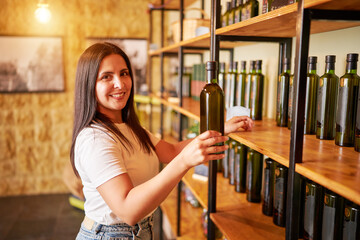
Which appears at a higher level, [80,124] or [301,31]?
[301,31]

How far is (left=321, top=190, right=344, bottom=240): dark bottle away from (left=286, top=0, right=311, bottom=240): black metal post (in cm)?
16

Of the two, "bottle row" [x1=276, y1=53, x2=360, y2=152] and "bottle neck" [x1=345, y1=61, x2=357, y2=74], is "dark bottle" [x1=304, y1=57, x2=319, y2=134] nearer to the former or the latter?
"bottle row" [x1=276, y1=53, x2=360, y2=152]

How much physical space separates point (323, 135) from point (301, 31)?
489mm

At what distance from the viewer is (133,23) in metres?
4.82

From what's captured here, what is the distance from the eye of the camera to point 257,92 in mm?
1654

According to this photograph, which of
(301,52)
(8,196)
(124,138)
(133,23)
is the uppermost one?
(133,23)

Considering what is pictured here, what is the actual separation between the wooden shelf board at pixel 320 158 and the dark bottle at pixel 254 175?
0.91 ft

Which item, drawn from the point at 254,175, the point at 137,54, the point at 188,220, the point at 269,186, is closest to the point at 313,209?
the point at 269,186

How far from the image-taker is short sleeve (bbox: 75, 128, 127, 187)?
1.17 metres

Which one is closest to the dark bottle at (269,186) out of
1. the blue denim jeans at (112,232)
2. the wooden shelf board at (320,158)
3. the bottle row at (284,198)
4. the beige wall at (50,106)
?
the bottle row at (284,198)

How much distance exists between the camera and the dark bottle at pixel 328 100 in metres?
1.13

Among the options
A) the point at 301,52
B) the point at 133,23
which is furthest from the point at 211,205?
the point at 133,23

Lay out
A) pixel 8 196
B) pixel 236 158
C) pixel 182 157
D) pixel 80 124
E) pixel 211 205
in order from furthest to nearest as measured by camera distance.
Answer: pixel 8 196, pixel 236 158, pixel 211 205, pixel 80 124, pixel 182 157

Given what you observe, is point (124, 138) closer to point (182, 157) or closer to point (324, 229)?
point (182, 157)
